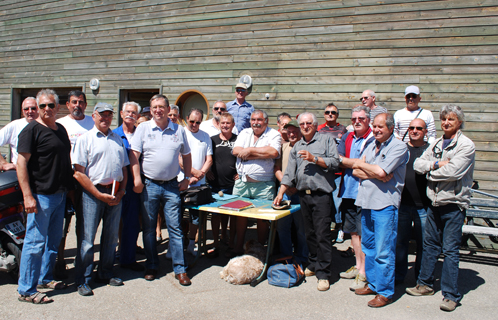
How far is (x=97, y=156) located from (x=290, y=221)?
223cm

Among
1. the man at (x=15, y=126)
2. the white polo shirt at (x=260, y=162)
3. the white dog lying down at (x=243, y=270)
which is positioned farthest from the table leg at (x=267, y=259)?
the man at (x=15, y=126)

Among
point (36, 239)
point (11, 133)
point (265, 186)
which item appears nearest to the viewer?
point (36, 239)

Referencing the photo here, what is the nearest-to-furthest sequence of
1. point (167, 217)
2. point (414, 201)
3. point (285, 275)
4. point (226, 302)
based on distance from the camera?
point (226, 302) < point (414, 201) < point (285, 275) < point (167, 217)

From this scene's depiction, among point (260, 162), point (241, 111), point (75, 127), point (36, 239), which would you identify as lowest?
point (36, 239)

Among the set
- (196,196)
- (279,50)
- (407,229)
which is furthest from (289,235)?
(279,50)

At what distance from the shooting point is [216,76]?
7.89 metres

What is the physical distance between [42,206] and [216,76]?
519cm

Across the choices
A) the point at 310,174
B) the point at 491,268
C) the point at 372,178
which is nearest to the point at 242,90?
the point at 310,174

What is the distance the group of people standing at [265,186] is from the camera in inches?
131

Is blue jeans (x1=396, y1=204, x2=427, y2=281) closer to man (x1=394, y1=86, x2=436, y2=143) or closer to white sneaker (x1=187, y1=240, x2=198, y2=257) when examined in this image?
man (x1=394, y1=86, x2=436, y2=143)

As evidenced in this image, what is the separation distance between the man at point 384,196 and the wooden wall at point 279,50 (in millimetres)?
3217

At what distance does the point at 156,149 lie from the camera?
3859 mm

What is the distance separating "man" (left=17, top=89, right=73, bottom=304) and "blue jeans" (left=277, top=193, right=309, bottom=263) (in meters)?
2.35

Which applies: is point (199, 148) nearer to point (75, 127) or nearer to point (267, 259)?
point (75, 127)
